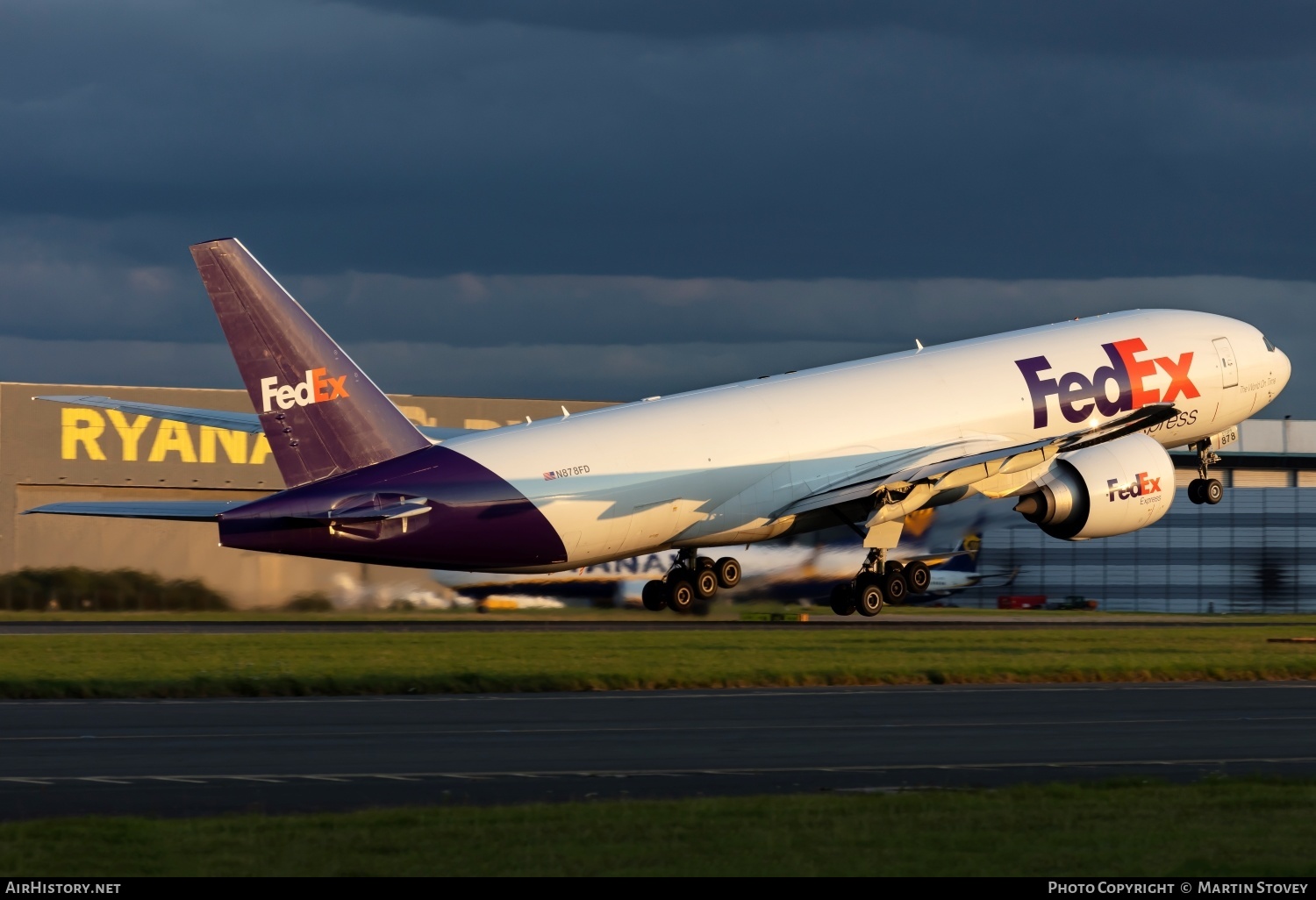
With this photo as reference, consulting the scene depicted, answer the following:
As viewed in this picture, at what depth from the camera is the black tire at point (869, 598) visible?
4578 cm

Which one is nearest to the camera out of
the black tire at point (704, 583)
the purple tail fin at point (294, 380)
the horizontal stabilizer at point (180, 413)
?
the purple tail fin at point (294, 380)

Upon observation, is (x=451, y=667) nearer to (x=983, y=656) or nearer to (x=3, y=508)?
(x=983, y=656)

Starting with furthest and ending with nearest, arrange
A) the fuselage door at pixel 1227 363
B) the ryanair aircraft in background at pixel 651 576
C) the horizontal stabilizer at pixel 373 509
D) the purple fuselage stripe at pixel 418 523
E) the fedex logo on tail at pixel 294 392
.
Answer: the ryanair aircraft in background at pixel 651 576 < the fuselage door at pixel 1227 363 < the fedex logo on tail at pixel 294 392 < the purple fuselage stripe at pixel 418 523 < the horizontal stabilizer at pixel 373 509

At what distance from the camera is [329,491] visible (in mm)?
38094

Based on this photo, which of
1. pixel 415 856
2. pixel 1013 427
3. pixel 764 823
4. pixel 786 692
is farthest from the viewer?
pixel 1013 427

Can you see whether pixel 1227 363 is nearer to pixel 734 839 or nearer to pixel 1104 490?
pixel 1104 490

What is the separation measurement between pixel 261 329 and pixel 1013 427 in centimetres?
2027

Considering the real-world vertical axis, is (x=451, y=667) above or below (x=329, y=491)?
below

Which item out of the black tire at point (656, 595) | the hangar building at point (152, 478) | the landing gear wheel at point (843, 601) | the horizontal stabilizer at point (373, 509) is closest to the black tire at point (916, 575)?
the landing gear wheel at point (843, 601)

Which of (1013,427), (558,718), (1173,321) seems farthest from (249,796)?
(1173,321)

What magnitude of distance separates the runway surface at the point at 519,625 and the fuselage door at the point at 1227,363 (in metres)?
12.6

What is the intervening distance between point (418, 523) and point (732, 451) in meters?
8.55

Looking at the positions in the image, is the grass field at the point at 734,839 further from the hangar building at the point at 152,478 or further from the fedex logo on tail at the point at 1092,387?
the hangar building at the point at 152,478

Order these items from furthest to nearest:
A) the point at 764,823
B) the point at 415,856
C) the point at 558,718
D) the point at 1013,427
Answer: the point at 1013,427, the point at 558,718, the point at 764,823, the point at 415,856
